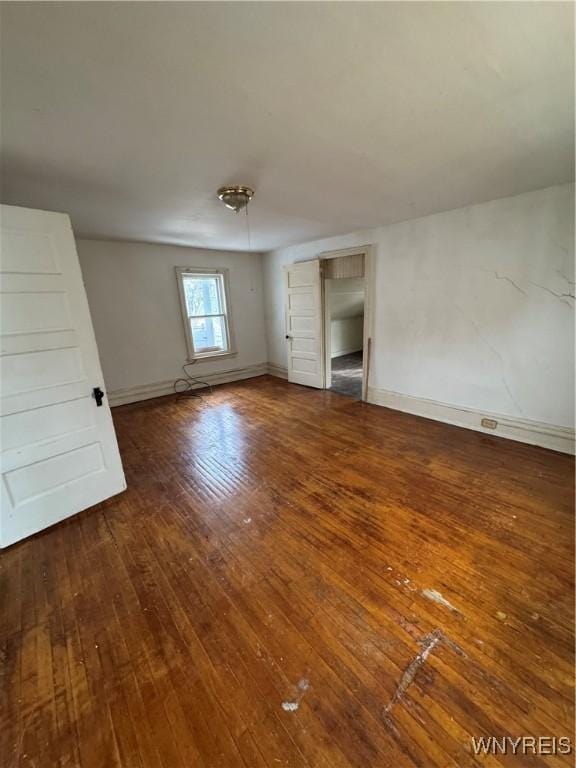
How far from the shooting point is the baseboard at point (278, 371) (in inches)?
235

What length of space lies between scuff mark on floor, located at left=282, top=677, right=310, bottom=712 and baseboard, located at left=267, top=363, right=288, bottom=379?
4929 millimetres

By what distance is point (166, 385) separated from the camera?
16.9 ft

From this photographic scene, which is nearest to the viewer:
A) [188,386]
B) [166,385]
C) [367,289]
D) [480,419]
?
[480,419]

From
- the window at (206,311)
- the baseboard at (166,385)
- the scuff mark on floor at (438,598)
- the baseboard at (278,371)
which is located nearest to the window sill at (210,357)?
the window at (206,311)

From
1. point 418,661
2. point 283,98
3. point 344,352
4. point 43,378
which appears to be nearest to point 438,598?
point 418,661

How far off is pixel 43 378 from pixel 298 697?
7.63ft

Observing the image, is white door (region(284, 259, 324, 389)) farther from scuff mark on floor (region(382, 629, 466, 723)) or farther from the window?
scuff mark on floor (region(382, 629, 466, 723))

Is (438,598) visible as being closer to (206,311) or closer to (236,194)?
(236,194)

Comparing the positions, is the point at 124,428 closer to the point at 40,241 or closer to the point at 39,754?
the point at 40,241

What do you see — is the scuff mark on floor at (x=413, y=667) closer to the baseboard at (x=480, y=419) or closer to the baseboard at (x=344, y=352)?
the baseboard at (x=480, y=419)

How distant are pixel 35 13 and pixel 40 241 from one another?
4.35ft

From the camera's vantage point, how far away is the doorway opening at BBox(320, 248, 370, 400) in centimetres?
436

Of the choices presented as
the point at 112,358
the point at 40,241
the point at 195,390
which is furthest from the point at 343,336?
the point at 40,241

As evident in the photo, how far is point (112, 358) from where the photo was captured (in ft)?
14.8
